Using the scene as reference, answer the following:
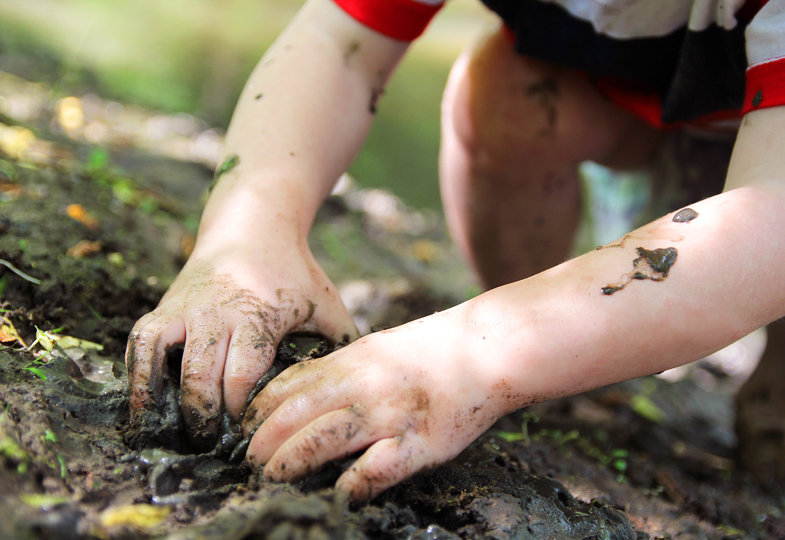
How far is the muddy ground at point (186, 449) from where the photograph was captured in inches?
38.3

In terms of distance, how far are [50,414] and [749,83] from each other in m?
1.53

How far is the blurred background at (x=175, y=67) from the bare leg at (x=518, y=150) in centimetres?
35

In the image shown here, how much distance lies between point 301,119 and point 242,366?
71 cm

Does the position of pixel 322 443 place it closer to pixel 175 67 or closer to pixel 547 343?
pixel 547 343

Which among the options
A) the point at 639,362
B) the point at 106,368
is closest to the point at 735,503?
the point at 639,362

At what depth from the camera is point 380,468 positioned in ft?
3.42

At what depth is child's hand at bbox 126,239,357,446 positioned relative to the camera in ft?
3.91

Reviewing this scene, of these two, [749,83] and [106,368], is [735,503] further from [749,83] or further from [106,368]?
[106,368]

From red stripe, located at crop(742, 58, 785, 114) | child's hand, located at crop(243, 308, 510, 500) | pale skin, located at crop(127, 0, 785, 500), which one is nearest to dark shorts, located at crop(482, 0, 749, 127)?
red stripe, located at crop(742, 58, 785, 114)

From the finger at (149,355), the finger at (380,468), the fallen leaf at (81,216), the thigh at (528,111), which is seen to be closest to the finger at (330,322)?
the finger at (149,355)

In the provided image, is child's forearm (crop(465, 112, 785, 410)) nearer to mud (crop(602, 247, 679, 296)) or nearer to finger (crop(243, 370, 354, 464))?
mud (crop(602, 247, 679, 296))

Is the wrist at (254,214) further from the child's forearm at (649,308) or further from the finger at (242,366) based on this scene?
the child's forearm at (649,308)

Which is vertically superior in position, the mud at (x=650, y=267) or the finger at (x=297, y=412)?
the mud at (x=650, y=267)

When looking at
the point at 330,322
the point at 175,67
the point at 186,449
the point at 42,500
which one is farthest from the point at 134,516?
the point at 175,67
